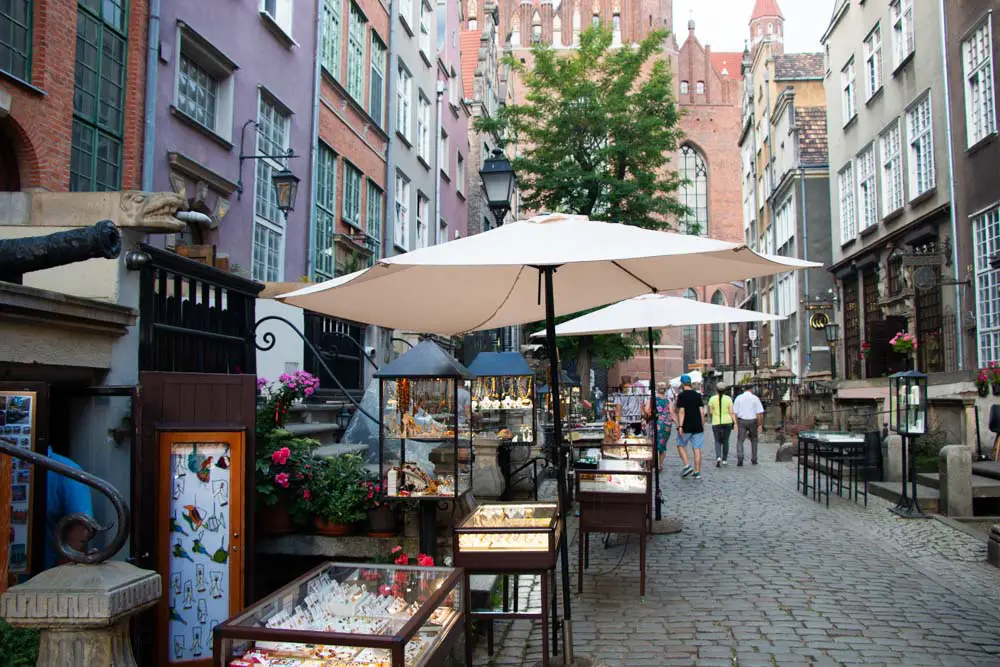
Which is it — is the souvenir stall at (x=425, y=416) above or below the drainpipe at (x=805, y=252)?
below

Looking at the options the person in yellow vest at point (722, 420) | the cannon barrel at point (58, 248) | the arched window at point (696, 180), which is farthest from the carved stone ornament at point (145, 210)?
the arched window at point (696, 180)

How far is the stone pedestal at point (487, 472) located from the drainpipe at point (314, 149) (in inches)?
254

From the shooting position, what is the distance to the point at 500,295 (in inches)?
246

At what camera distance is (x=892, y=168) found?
21.6m

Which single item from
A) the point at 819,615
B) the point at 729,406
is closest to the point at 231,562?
the point at 819,615

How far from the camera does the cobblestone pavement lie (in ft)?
16.5

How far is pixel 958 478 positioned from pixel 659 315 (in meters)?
4.03

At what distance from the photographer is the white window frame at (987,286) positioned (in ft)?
50.1

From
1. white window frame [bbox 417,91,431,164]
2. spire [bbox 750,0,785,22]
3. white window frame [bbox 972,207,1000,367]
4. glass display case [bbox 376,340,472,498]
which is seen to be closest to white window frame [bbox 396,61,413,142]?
white window frame [bbox 417,91,431,164]

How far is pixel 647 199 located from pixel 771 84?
1500cm

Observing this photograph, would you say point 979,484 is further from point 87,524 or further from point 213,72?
point 213,72

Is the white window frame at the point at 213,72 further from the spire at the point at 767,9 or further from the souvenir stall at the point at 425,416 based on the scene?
the spire at the point at 767,9

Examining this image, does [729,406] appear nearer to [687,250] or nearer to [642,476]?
[642,476]

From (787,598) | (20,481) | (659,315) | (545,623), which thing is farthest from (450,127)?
(20,481)
